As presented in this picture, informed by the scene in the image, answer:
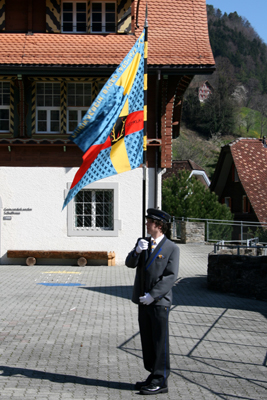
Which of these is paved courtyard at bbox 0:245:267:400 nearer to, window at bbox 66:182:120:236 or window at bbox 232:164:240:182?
window at bbox 66:182:120:236

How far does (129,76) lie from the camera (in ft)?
25.8

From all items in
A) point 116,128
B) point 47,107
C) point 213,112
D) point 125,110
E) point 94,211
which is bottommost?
point 94,211

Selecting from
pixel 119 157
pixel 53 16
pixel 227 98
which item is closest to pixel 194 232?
pixel 53 16

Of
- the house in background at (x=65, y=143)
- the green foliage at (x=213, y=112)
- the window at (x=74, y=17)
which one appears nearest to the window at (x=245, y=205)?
the house in background at (x=65, y=143)

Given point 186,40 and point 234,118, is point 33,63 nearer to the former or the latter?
point 186,40

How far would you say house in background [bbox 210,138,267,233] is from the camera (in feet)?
111

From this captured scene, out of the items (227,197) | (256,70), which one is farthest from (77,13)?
(256,70)

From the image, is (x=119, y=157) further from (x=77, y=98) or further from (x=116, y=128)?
(x=77, y=98)

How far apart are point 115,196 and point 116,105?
1003 cm

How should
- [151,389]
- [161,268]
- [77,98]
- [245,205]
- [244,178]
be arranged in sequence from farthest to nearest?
[245,205] → [244,178] → [77,98] → [161,268] → [151,389]

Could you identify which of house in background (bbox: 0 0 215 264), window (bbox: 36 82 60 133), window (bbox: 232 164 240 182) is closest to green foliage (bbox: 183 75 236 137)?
window (bbox: 232 164 240 182)

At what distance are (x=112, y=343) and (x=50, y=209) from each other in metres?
10.4

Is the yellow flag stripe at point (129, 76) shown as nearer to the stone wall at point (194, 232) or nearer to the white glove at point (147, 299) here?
the white glove at point (147, 299)

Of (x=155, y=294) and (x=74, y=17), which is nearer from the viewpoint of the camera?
(x=155, y=294)
